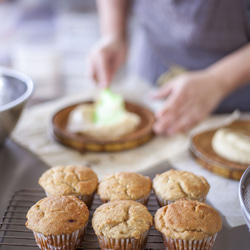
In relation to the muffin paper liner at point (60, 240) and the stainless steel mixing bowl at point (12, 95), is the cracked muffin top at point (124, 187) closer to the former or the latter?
the muffin paper liner at point (60, 240)

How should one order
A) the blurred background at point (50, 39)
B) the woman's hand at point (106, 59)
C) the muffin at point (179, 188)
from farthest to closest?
the blurred background at point (50, 39) < the woman's hand at point (106, 59) < the muffin at point (179, 188)

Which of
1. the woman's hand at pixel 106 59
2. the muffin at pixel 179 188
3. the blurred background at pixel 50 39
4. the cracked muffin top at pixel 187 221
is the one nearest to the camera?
the cracked muffin top at pixel 187 221

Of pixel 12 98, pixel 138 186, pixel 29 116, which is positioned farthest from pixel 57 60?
pixel 138 186

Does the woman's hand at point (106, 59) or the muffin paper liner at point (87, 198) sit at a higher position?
the woman's hand at point (106, 59)

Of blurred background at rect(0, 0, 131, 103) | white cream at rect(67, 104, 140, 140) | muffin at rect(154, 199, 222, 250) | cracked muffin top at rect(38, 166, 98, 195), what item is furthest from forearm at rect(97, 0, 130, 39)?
muffin at rect(154, 199, 222, 250)

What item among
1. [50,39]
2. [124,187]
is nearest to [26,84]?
[124,187]

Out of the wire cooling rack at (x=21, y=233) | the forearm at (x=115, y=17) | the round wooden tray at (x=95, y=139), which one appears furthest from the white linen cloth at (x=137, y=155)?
the forearm at (x=115, y=17)

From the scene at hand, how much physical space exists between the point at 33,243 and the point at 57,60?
10.00 feet

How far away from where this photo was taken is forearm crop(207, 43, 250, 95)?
164 centimetres

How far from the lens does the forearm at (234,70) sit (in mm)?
1636

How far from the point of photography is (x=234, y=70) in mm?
1646

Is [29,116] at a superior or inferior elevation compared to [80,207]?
inferior

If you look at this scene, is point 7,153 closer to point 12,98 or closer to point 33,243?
point 12,98

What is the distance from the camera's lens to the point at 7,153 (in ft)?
4.93
